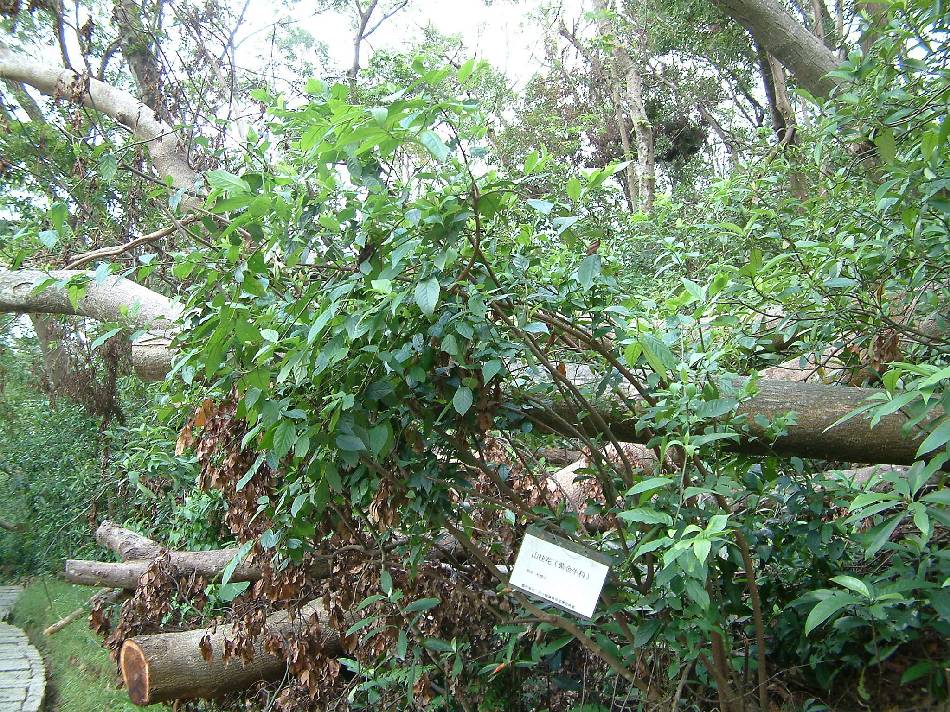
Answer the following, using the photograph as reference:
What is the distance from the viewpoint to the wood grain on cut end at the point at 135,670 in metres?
3.51

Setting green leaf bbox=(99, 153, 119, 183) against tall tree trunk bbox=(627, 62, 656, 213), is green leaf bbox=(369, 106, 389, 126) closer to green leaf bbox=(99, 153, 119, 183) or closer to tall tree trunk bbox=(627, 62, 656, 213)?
green leaf bbox=(99, 153, 119, 183)

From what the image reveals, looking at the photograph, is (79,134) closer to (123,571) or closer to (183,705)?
(123,571)

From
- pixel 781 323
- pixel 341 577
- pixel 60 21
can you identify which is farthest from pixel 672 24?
pixel 341 577

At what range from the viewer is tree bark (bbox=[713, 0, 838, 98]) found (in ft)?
16.1

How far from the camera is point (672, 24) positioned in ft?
37.9

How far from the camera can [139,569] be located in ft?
14.6

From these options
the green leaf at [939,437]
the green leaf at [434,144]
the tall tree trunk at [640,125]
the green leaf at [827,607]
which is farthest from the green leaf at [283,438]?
the tall tree trunk at [640,125]

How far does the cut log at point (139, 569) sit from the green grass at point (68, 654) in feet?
3.22

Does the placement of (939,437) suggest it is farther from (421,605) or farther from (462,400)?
(421,605)

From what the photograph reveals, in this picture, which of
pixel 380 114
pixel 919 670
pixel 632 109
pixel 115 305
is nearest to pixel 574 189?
pixel 380 114

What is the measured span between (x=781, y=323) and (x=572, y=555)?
1.25m

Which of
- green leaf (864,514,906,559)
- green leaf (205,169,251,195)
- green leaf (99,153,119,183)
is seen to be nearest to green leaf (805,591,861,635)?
green leaf (864,514,906,559)

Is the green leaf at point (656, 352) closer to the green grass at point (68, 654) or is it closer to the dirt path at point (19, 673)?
the green grass at point (68, 654)

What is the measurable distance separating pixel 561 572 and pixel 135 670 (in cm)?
244
